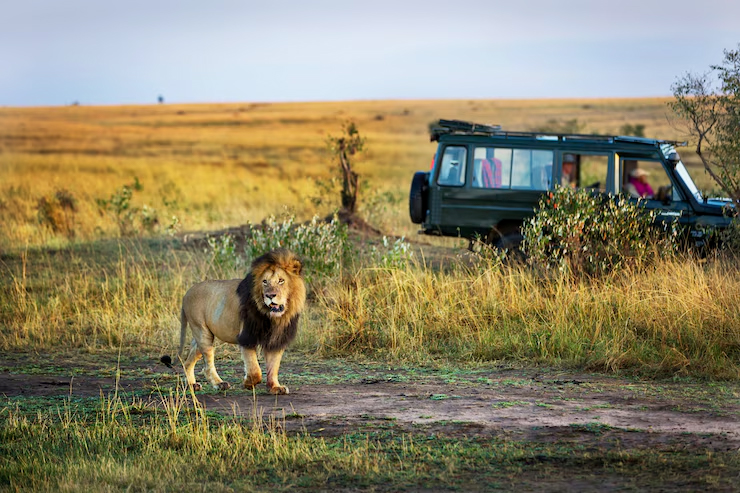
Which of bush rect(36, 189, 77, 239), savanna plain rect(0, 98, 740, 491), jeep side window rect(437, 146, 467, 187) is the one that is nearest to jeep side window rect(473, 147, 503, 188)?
jeep side window rect(437, 146, 467, 187)

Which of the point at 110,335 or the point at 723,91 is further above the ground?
the point at 723,91

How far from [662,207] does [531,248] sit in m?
1.81

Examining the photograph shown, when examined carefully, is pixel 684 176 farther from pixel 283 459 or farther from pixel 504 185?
pixel 283 459

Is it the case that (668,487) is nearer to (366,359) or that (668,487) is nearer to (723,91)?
(366,359)

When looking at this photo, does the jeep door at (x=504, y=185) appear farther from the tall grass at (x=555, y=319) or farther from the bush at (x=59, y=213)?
the bush at (x=59, y=213)

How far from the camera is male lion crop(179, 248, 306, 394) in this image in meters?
7.55

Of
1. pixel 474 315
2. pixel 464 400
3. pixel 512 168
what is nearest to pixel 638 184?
pixel 512 168

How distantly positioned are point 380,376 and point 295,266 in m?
1.67

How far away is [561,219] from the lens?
11719mm

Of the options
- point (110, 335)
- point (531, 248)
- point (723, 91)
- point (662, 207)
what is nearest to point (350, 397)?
point (110, 335)

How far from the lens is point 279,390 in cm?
786

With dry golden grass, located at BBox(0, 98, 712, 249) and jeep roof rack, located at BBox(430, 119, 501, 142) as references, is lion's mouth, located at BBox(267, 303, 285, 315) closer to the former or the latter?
dry golden grass, located at BBox(0, 98, 712, 249)

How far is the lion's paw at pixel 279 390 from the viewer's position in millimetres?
7820

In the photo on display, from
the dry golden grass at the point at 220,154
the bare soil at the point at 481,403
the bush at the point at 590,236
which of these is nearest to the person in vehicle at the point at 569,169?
the bush at the point at 590,236
